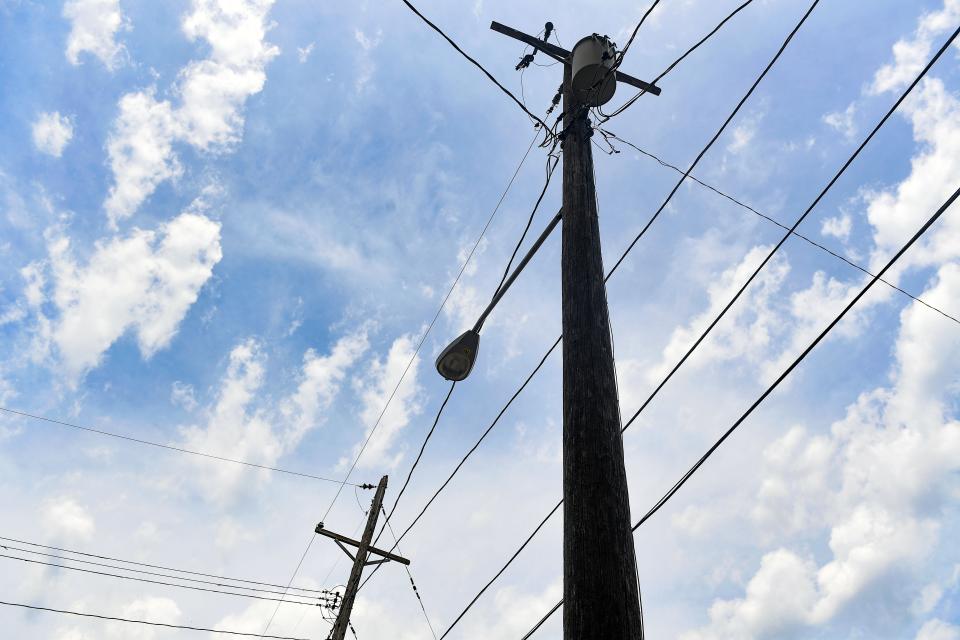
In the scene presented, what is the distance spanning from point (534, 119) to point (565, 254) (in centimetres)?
285

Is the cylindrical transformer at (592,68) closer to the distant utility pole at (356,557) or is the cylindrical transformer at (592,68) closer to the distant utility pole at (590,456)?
the distant utility pole at (590,456)

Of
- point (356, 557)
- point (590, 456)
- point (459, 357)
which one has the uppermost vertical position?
point (356, 557)

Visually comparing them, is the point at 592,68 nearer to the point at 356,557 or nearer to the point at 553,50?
the point at 553,50

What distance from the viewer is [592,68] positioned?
4.54m

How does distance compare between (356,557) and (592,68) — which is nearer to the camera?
(592,68)

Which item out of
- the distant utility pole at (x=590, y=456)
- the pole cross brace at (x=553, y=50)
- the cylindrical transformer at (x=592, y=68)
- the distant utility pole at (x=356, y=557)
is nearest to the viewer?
the distant utility pole at (x=590, y=456)

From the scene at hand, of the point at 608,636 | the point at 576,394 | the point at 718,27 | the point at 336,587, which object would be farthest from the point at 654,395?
the point at 336,587

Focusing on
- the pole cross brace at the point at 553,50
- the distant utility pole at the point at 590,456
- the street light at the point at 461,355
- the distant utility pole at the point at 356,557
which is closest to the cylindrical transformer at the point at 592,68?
the pole cross brace at the point at 553,50

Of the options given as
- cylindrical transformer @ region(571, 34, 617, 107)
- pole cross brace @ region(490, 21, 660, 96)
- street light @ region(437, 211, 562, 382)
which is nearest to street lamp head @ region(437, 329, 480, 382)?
street light @ region(437, 211, 562, 382)

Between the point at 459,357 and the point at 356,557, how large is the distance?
10212 millimetres

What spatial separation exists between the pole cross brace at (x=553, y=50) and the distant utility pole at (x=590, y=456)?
2136 millimetres

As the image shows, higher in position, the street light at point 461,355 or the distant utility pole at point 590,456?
the street light at point 461,355

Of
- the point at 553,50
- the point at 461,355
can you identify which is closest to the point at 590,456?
the point at 461,355

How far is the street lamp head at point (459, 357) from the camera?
4.59 m
